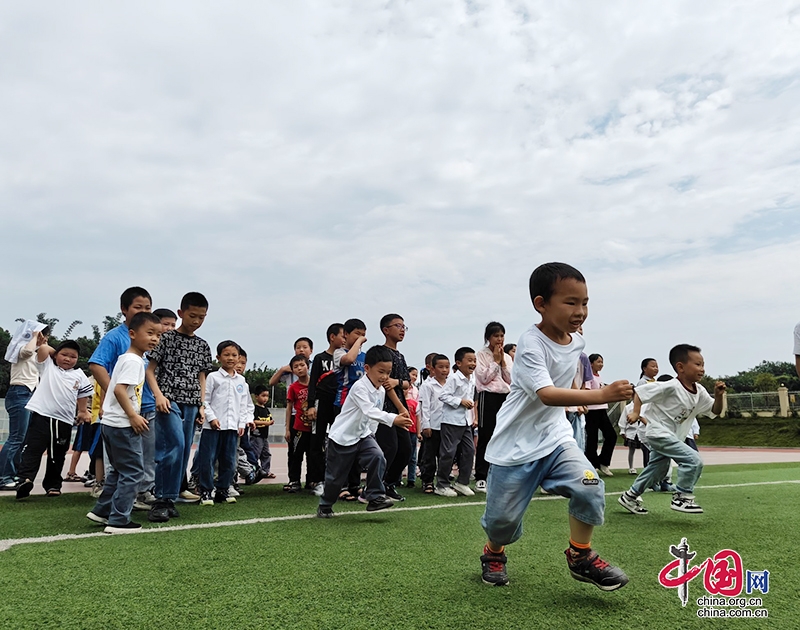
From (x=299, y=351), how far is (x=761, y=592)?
245 inches

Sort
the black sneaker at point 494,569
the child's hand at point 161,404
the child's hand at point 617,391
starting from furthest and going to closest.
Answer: the child's hand at point 161,404 → the black sneaker at point 494,569 → the child's hand at point 617,391

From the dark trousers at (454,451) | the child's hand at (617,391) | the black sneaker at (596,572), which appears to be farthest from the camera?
the dark trousers at (454,451)

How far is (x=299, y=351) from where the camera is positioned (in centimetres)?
827

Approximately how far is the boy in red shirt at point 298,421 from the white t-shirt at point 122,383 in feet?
8.76

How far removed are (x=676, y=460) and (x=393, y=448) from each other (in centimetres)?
268

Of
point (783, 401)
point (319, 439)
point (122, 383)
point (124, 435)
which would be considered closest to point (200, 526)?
point (124, 435)

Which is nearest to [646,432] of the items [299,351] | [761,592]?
[761,592]

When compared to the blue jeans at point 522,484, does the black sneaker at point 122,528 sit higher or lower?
lower

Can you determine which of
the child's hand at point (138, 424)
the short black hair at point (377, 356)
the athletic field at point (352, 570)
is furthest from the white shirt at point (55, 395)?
the short black hair at point (377, 356)

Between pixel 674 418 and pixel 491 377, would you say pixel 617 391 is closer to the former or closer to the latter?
pixel 674 418

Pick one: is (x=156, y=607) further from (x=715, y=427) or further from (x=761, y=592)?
(x=715, y=427)

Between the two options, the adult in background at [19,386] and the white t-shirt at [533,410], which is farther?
the adult in background at [19,386]

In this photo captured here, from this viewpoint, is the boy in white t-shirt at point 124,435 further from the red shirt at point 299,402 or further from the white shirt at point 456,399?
the white shirt at point 456,399

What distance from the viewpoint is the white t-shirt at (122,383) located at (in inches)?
173
